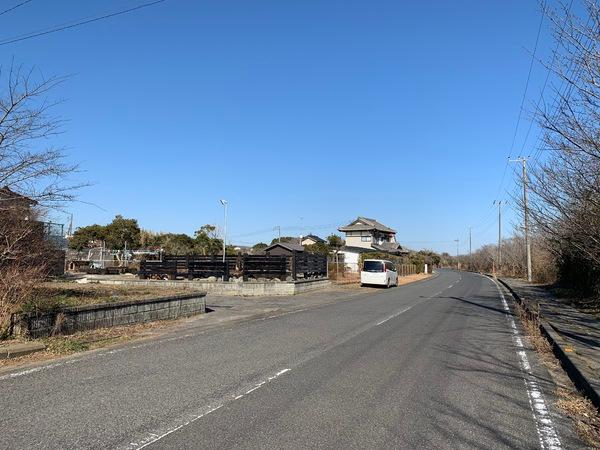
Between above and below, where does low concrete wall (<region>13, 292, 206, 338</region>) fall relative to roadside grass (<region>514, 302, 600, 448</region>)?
above

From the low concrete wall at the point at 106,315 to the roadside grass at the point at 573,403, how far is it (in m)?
8.66

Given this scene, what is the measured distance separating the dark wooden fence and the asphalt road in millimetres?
14446

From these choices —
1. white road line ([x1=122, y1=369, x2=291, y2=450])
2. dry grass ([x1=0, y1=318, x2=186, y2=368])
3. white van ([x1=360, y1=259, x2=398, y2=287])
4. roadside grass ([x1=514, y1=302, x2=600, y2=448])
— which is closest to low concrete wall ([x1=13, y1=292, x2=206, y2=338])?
dry grass ([x1=0, y1=318, x2=186, y2=368])

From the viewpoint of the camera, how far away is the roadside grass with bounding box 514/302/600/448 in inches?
202

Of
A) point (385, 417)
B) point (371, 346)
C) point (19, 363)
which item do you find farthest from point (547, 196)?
point (19, 363)

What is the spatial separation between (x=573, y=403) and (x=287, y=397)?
11.7 ft

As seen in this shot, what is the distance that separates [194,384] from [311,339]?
4.41m

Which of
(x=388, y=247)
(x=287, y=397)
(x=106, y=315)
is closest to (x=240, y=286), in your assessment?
(x=106, y=315)

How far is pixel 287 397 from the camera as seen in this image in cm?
613

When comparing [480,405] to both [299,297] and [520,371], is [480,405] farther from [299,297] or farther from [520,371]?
[299,297]

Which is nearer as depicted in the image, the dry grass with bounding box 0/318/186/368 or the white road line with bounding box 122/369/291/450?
the white road line with bounding box 122/369/291/450

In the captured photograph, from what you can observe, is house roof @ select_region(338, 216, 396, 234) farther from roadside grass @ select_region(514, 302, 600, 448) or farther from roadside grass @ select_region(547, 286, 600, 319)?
roadside grass @ select_region(514, 302, 600, 448)

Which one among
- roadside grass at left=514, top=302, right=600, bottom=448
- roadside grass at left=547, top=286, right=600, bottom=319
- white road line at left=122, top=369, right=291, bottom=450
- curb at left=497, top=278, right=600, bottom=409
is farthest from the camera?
roadside grass at left=547, top=286, right=600, bottom=319

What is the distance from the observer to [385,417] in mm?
5418
